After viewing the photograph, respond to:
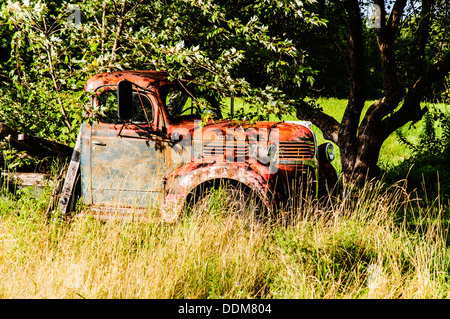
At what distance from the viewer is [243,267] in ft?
12.3

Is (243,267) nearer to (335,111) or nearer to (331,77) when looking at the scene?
(331,77)

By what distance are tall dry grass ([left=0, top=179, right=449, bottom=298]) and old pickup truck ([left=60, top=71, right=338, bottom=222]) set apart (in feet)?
1.02

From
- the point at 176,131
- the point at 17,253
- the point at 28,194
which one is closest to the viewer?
the point at 17,253

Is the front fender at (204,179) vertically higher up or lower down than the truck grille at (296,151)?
lower down

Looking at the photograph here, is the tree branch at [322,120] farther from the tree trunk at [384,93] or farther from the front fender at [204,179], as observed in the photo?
the front fender at [204,179]

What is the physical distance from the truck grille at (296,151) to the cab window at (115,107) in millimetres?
1521

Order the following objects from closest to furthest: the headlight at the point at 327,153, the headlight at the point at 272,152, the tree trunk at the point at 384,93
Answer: the headlight at the point at 272,152 < the headlight at the point at 327,153 < the tree trunk at the point at 384,93

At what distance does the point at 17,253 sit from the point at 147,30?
3.21m

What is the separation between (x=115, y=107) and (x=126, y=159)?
643 mm

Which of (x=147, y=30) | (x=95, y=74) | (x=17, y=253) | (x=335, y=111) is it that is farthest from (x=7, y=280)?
(x=335, y=111)

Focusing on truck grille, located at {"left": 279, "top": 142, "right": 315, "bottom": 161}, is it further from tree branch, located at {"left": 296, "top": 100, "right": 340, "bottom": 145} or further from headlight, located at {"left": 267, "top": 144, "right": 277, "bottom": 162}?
tree branch, located at {"left": 296, "top": 100, "right": 340, "bottom": 145}

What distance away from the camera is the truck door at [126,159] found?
16.3 ft

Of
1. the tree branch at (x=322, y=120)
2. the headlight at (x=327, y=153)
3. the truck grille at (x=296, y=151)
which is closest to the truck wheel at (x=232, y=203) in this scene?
the truck grille at (x=296, y=151)

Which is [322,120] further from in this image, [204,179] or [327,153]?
[204,179]
